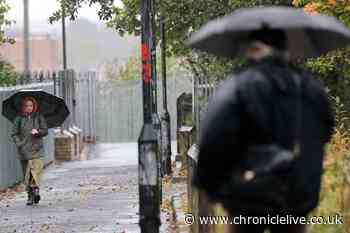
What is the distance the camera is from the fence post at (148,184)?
9602mm

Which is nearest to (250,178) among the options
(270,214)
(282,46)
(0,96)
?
(270,214)

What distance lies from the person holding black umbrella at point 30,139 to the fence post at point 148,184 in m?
8.62

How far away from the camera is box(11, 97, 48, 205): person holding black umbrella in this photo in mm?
18609

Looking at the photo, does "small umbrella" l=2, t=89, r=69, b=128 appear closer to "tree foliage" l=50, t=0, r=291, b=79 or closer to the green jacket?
the green jacket

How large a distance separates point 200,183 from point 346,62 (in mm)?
10059

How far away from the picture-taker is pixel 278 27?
6.09m

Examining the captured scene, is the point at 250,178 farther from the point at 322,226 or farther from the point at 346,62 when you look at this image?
the point at 346,62

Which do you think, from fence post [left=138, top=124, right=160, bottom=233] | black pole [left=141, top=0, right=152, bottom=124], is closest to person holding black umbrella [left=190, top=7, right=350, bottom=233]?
fence post [left=138, top=124, right=160, bottom=233]

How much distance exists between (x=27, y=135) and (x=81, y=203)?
54.9 inches

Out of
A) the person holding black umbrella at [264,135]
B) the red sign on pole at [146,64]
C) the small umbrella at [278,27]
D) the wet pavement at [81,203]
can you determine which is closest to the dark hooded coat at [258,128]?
the person holding black umbrella at [264,135]

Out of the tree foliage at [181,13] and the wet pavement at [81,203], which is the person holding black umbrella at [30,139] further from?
the tree foliage at [181,13]

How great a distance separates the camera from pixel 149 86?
42.0 ft

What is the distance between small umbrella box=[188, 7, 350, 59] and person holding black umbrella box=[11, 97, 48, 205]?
1213 centimetres

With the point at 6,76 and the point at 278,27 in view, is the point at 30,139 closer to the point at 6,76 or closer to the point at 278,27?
the point at 6,76
